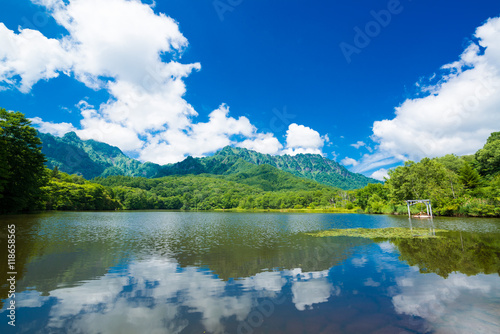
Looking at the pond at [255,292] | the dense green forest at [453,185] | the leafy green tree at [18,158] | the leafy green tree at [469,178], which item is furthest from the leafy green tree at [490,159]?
the leafy green tree at [18,158]

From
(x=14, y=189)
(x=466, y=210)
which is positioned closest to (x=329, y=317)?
(x=14, y=189)

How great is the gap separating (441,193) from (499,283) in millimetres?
70448

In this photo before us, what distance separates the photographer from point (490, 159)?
80062 mm

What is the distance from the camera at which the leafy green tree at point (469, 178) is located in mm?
70188

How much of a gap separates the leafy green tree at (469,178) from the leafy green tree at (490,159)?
1531cm

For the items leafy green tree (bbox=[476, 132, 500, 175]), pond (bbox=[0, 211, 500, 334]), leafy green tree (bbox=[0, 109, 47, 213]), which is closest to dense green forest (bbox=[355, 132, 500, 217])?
leafy green tree (bbox=[476, 132, 500, 175])

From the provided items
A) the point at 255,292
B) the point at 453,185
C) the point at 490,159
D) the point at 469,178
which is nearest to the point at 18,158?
the point at 255,292

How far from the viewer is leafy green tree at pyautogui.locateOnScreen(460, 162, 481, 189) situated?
230 ft

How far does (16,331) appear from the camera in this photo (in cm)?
806

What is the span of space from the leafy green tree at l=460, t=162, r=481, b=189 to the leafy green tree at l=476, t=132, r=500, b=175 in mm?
15311

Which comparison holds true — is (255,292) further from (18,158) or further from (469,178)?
(469,178)

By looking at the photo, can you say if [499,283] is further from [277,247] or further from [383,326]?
[277,247]

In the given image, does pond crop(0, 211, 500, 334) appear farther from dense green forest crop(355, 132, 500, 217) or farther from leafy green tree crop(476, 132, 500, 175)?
leafy green tree crop(476, 132, 500, 175)

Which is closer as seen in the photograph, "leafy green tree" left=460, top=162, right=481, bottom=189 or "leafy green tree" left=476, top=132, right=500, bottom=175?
"leafy green tree" left=460, top=162, right=481, bottom=189
